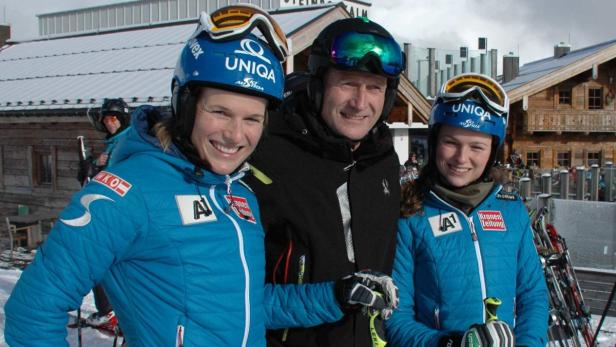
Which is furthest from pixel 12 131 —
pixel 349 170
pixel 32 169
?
pixel 349 170

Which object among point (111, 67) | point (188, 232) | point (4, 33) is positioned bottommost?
point (188, 232)

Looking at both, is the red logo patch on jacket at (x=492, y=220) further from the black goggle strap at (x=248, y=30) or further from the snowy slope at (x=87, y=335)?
the snowy slope at (x=87, y=335)

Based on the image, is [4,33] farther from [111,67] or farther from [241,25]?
[241,25]

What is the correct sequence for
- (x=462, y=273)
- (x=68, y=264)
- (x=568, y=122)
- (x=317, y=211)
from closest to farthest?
1. (x=68, y=264)
2. (x=317, y=211)
3. (x=462, y=273)
4. (x=568, y=122)

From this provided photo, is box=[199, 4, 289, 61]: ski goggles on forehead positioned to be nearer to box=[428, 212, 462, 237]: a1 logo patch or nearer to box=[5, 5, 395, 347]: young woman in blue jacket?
box=[5, 5, 395, 347]: young woman in blue jacket

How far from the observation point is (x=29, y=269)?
171 cm

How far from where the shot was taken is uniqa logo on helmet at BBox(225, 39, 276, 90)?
202 cm

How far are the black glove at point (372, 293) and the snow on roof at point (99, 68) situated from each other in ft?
30.8

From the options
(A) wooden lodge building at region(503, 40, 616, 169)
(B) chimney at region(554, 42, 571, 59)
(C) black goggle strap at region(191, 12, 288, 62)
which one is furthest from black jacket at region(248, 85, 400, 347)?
(B) chimney at region(554, 42, 571, 59)

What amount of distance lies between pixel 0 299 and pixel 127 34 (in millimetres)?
12154

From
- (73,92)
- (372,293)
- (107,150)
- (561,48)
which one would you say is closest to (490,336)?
(372,293)

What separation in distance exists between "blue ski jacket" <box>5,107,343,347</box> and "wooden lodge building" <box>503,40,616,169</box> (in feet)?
74.6

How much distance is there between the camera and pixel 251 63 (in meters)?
2.07

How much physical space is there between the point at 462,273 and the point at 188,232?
1323mm
